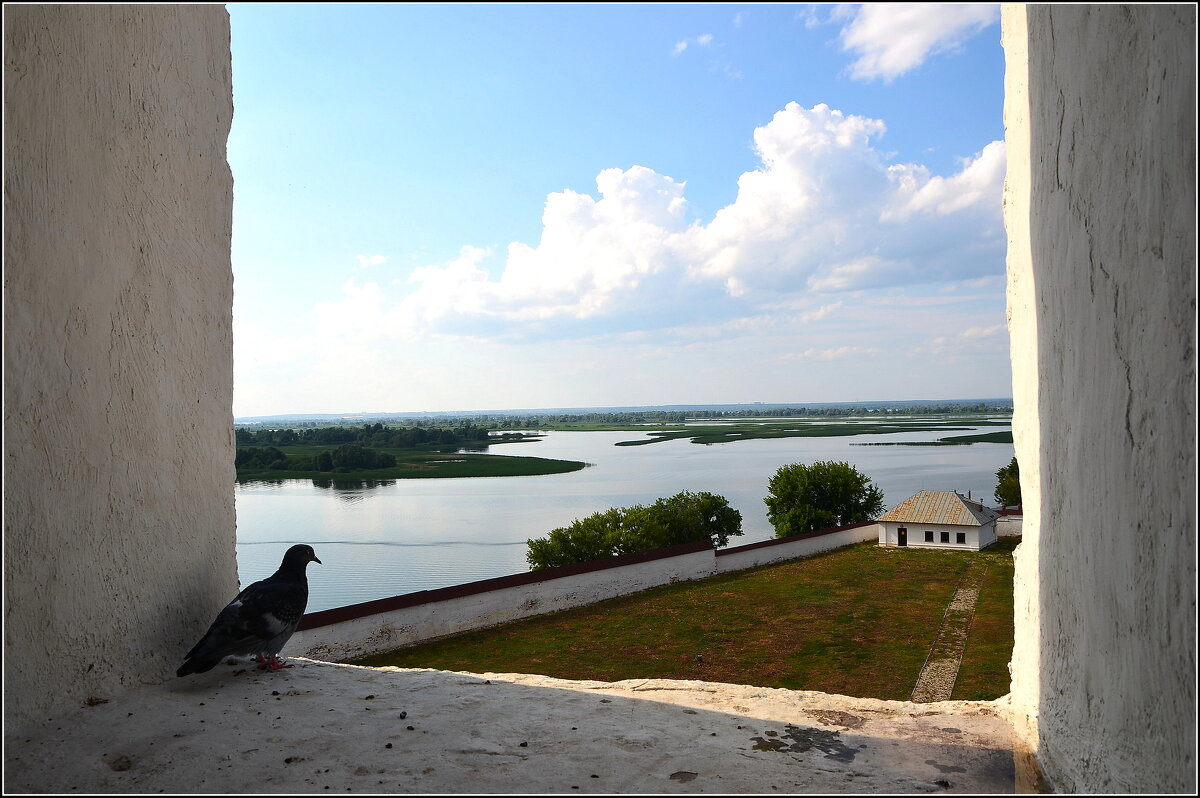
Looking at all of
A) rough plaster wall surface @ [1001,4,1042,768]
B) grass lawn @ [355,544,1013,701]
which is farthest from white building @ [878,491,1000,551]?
rough plaster wall surface @ [1001,4,1042,768]

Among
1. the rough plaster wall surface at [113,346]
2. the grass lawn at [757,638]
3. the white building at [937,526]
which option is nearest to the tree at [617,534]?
the white building at [937,526]

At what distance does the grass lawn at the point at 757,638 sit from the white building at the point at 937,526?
4438mm

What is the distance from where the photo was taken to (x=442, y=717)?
2621 mm

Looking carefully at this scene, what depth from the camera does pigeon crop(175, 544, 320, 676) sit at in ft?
8.90

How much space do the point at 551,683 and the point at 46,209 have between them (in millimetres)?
2471

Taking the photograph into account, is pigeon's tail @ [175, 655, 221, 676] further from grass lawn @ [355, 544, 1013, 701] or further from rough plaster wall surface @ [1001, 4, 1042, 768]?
grass lawn @ [355, 544, 1013, 701]

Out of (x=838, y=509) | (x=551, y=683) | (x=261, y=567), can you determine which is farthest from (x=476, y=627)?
(x=838, y=509)

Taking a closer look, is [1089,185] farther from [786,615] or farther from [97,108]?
[786,615]

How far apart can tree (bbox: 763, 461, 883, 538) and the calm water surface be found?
2971 millimetres

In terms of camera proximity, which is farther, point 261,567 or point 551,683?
point 261,567

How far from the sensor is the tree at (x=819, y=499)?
73.5 feet

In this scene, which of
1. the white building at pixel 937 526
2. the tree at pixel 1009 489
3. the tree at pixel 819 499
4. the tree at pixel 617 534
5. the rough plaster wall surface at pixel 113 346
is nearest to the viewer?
the rough plaster wall surface at pixel 113 346

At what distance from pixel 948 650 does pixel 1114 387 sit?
6.84 meters

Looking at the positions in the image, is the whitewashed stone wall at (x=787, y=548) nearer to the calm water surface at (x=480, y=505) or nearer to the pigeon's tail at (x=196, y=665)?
the calm water surface at (x=480, y=505)
